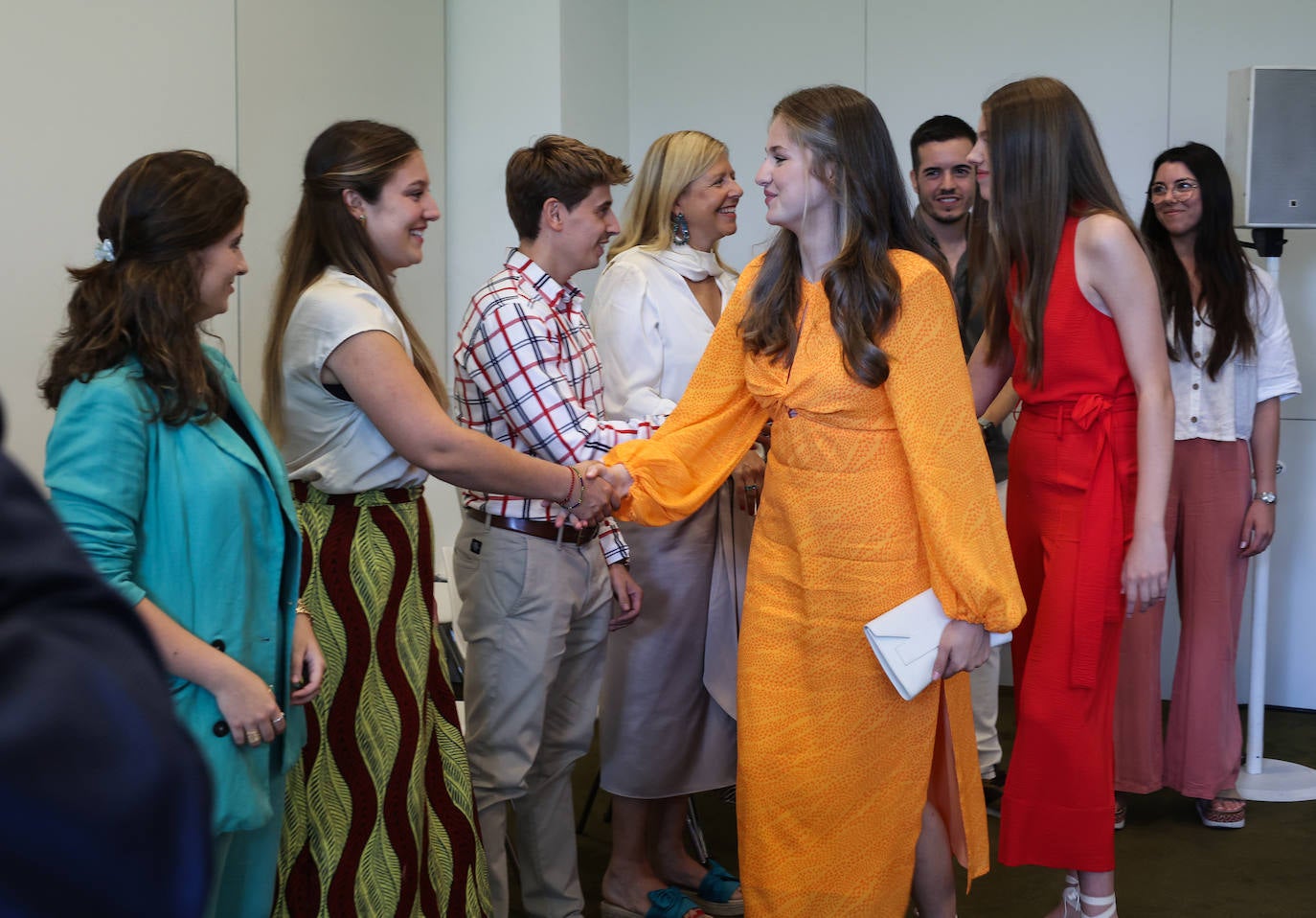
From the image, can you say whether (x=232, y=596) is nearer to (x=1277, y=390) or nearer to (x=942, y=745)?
(x=942, y=745)

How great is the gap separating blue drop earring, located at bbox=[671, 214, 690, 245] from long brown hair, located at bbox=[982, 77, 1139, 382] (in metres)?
0.83

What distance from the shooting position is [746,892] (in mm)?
2277

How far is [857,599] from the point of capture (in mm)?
2158

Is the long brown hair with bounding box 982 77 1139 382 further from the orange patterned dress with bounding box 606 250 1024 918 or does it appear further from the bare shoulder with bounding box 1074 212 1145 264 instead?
the orange patterned dress with bounding box 606 250 1024 918

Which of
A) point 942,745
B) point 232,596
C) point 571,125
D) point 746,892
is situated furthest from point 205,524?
point 571,125

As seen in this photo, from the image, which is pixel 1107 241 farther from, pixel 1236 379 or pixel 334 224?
pixel 1236 379

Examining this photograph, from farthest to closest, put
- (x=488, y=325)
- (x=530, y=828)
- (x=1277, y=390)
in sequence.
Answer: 1. (x=1277, y=390)
2. (x=530, y=828)
3. (x=488, y=325)

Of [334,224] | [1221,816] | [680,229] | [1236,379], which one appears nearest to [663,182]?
[680,229]

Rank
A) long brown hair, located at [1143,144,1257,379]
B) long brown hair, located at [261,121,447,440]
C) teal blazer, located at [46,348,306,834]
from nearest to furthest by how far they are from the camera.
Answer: teal blazer, located at [46,348,306,834] < long brown hair, located at [261,121,447,440] < long brown hair, located at [1143,144,1257,379]

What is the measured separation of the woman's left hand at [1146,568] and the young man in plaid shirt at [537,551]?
1011mm

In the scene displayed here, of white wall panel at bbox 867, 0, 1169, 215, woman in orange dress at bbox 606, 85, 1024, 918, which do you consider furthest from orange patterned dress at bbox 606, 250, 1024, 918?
white wall panel at bbox 867, 0, 1169, 215

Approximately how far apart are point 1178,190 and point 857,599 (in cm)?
229

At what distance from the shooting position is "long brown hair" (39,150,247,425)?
5.50 ft

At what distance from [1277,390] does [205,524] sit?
10.6ft
